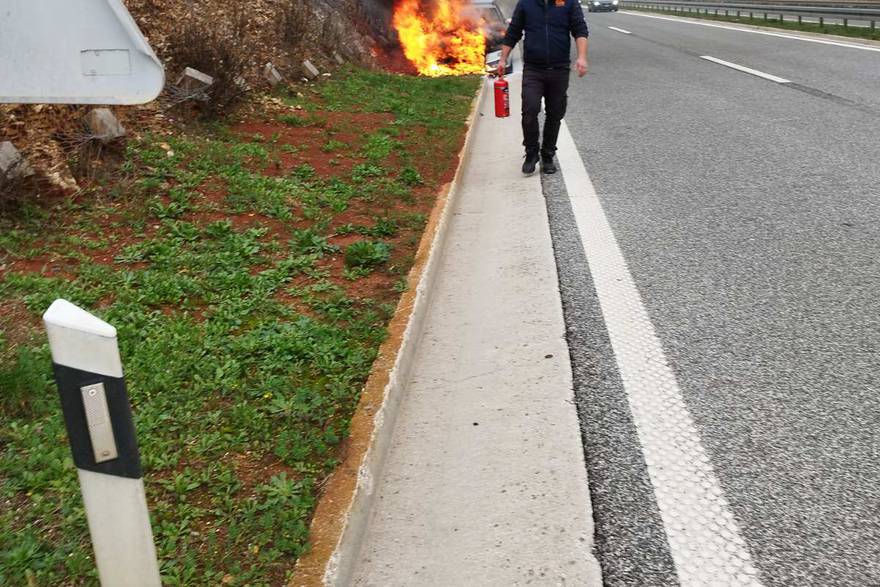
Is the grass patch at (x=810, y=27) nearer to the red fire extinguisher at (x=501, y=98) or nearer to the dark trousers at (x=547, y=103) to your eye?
the red fire extinguisher at (x=501, y=98)

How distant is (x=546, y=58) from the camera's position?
7582mm

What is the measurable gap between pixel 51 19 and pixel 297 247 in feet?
12.0

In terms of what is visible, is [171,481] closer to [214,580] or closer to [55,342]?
[214,580]

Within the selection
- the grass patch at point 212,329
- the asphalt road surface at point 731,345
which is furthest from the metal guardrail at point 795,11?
the grass patch at point 212,329

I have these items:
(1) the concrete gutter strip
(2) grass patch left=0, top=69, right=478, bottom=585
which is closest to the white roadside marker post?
(2) grass patch left=0, top=69, right=478, bottom=585

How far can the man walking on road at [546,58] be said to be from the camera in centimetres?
749

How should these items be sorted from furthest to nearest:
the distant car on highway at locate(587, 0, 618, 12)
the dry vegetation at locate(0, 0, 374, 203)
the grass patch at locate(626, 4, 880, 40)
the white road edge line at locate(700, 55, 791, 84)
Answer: the distant car on highway at locate(587, 0, 618, 12) → the grass patch at locate(626, 4, 880, 40) → the white road edge line at locate(700, 55, 791, 84) → the dry vegetation at locate(0, 0, 374, 203)

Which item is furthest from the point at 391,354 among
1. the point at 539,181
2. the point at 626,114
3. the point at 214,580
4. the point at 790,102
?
the point at 790,102

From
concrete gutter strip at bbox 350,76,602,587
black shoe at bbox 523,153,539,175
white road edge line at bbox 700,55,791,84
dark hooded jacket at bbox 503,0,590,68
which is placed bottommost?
concrete gutter strip at bbox 350,76,602,587

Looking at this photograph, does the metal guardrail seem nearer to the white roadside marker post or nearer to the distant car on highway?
the distant car on highway

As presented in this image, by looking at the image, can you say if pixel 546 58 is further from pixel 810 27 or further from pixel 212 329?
pixel 810 27

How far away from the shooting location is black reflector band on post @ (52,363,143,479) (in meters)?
1.89

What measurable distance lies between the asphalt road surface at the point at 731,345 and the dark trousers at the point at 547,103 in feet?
1.43

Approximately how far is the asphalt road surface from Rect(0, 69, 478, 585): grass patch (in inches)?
44.3
